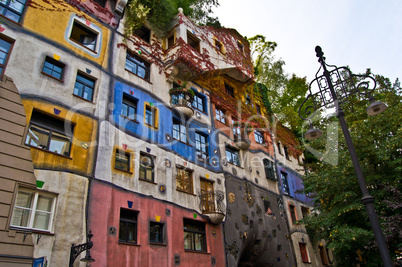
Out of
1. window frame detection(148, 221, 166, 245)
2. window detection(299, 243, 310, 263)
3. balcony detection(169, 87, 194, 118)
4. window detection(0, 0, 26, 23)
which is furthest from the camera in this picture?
window detection(299, 243, 310, 263)

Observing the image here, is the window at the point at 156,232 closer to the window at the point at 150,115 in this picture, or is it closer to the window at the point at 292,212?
the window at the point at 150,115

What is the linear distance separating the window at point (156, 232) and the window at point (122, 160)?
2.25 m

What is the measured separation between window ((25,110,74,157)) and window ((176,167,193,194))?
487 cm

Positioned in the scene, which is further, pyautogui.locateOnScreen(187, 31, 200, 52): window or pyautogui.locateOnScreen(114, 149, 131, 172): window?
pyautogui.locateOnScreen(187, 31, 200, 52): window

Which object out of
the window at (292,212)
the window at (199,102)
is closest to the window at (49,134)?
the window at (199,102)

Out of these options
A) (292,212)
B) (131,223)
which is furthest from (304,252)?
(131,223)

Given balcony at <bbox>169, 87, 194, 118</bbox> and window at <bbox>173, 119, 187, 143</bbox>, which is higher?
balcony at <bbox>169, 87, 194, 118</bbox>

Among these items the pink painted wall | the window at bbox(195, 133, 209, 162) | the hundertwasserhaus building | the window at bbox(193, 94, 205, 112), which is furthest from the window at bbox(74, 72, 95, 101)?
the window at bbox(193, 94, 205, 112)

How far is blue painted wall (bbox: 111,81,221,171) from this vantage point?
1176cm

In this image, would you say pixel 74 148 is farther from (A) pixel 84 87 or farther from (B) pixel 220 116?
(B) pixel 220 116

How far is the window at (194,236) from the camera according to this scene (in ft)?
39.8

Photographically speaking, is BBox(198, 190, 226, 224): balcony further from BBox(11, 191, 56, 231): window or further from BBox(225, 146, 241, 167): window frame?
BBox(11, 191, 56, 231): window

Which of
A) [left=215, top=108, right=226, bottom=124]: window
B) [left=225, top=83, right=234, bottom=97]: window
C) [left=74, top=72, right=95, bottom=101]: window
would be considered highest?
[left=225, top=83, right=234, bottom=97]: window

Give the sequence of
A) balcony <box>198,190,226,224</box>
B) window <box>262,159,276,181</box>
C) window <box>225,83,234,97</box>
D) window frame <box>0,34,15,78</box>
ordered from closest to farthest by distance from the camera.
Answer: window frame <box>0,34,15,78</box>
balcony <box>198,190,226,224</box>
window <box>262,159,276,181</box>
window <box>225,83,234,97</box>
